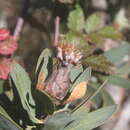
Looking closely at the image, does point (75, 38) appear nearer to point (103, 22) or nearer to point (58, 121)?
point (58, 121)

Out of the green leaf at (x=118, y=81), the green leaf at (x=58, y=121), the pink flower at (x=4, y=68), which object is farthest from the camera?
the green leaf at (x=118, y=81)

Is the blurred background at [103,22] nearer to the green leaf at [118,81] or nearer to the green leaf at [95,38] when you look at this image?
the green leaf at [118,81]

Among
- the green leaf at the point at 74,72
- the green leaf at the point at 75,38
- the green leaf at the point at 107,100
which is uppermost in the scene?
the green leaf at the point at 74,72

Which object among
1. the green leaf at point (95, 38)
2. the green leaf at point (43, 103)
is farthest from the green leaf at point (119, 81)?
the green leaf at point (43, 103)

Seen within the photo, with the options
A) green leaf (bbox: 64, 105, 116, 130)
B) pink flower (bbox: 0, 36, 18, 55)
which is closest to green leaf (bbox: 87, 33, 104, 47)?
pink flower (bbox: 0, 36, 18, 55)

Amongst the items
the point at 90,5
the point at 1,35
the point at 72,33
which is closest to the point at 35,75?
the point at 1,35
